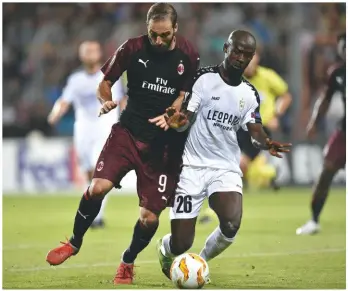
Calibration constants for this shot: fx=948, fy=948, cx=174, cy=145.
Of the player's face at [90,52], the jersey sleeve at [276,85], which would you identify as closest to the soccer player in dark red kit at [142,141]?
the player's face at [90,52]

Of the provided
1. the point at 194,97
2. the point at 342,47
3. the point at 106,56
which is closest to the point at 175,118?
the point at 194,97

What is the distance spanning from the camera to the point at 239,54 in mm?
7883

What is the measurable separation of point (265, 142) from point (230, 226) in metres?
0.78

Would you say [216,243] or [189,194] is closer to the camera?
[189,194]

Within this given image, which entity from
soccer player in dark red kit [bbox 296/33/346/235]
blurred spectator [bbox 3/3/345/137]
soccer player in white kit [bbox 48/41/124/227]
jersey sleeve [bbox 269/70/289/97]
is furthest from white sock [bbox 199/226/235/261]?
blurred spectator [bbox 3/3/345/137]

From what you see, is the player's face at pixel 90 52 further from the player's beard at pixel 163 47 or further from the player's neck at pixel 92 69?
the player's beard at pixel 163 47

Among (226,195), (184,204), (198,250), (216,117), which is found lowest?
(198,250)

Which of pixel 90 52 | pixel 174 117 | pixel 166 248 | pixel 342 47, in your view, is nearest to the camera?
pixel 174 117

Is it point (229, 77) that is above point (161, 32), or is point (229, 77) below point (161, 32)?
below

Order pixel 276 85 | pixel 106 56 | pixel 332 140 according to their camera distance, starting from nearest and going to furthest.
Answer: pixel 332 140 → pixel 276 85 → pixel 106 56

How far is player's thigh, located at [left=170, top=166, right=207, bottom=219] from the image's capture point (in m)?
8.12

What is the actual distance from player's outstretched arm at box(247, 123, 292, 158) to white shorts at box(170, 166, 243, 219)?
1.19 feet

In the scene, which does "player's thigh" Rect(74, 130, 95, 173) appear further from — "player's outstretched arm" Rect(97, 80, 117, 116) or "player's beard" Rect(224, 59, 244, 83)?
"player's beard" Rect(224, 59, 244, 83)

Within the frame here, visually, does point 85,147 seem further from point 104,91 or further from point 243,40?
point 243,40
